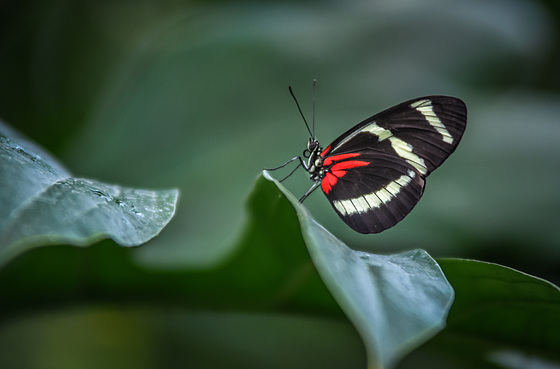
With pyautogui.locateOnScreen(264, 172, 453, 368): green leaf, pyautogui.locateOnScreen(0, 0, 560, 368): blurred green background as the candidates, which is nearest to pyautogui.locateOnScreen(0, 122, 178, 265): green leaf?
pyautogui.locateOnScreen(264, 172, 453, 368): green leaf

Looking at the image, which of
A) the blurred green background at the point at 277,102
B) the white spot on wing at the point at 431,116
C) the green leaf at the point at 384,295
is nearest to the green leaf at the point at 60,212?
the green leaf at the point at 384,295

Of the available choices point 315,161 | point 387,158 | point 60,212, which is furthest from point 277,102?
point 60,212

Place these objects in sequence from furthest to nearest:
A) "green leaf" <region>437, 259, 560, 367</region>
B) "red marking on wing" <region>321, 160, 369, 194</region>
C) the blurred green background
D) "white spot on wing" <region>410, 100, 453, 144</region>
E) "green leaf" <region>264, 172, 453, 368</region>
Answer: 1. the blurred green background
2. "red marking on wing" <region>321, 160, 369, 194</region>
3. "white spot on wing" <region>410, 100, 453, 144</region>
4. "green leaf" <region>437, 259, 560, 367</region>
5. "green leaf" <region>264, 172, 453, 368</region>

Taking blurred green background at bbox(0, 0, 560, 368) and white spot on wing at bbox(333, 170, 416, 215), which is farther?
blurred green background at bbox(0, 0, 560, 368)

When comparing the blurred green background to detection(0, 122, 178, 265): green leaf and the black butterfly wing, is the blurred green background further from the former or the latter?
detection(0, 122, 178, 265): green leaf

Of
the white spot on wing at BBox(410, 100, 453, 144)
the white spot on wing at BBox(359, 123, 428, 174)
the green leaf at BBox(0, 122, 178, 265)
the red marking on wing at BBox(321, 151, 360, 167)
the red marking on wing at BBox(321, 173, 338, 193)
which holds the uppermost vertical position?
the white spot on wing at BBox(410, 100, 453, 144)

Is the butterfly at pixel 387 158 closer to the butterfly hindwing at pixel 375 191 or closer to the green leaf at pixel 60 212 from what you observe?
the butterfly hindwing at pixel 375 191
